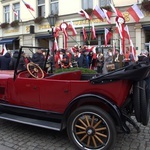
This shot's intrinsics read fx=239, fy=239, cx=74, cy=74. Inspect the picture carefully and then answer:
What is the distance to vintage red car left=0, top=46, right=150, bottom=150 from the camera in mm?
3424

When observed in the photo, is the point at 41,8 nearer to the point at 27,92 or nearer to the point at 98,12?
the point at 98,12

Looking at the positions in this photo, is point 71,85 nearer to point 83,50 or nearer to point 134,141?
point 134,141

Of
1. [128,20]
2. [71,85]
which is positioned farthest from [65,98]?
[128,20]

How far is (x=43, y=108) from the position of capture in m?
4.06

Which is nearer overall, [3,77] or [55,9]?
[3,77]

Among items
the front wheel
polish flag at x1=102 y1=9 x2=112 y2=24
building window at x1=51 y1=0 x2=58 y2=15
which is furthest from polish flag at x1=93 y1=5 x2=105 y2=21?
the front wheel

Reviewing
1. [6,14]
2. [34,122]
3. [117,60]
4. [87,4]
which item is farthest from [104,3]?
[34,122]

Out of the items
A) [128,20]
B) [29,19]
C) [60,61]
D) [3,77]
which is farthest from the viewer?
[29,19]

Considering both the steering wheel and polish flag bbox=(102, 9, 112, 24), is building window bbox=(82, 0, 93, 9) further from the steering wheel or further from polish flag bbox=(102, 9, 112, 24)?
the steering wheel

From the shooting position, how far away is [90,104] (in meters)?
3.70

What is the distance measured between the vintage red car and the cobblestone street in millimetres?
326

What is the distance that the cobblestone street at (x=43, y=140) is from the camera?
3.80 metres

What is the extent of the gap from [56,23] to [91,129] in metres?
15.5

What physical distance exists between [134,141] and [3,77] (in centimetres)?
268
